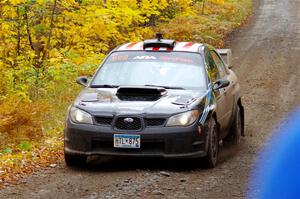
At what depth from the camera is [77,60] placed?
52.5ft

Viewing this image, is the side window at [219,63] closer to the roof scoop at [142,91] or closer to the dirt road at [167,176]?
the dirt road at [167,176]

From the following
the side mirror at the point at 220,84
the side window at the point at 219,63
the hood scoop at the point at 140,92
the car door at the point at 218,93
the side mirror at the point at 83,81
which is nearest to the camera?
the hood scoop at the point at 140,92

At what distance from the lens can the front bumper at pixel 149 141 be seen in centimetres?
777

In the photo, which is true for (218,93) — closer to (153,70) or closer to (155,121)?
(153,70)

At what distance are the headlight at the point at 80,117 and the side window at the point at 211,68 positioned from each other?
2198mm

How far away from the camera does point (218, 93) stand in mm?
9102

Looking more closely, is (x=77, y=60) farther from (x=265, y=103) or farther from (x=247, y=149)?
(x=247, y=149)

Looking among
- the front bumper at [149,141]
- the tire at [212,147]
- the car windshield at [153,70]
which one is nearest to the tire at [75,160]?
the front bumper at [149,141]

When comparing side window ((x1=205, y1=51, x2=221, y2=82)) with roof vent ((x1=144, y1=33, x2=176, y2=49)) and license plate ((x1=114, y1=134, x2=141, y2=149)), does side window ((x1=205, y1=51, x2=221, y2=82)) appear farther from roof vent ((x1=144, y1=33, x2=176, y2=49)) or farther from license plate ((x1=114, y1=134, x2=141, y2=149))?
license plate ((x1=114, y1=134, x2=141, y2=149))

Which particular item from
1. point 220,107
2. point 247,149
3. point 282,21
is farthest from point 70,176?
point 282,21

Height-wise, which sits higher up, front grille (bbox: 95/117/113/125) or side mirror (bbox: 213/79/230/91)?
side mirror (bbox: 213/79/230/91)

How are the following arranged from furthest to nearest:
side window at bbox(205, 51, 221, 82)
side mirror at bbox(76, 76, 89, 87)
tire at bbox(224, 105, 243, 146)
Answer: tire at bbox(224, 105, 243, 146), side window at bbox(205, 51, 221, 82), side mirror at bbox(76, 76, 89, 87)

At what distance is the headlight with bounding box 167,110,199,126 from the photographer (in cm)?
784

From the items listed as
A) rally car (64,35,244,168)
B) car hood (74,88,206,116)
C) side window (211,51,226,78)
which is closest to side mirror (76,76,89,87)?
rally car (64,35,244,168)
